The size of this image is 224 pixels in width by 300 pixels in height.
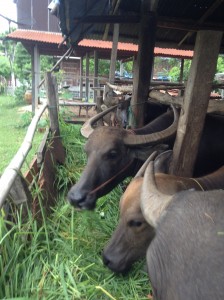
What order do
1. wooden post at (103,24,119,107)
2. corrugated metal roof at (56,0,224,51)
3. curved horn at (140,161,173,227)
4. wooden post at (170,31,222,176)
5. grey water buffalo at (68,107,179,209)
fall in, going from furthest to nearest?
wooden post at (103,24,119,107)
corrugated metal roof at (56,0,224,51)
grey water buffalo at (68,107,179,209)
wooden post at (170,31,222,176)
curved horn at (140,161,173,227)

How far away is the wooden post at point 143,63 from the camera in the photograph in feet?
14.2

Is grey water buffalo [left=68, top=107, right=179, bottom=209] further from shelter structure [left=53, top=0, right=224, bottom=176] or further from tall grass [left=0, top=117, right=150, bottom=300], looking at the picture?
shelter structure [left=53, top=0, right=224, bottom=176]

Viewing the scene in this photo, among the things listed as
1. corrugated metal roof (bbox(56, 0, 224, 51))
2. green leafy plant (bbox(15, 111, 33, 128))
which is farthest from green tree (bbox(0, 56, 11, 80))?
corrugated metal roof (bbox(56, 0, 224, 51))

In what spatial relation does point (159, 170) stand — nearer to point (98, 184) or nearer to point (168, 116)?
point (98, 184)

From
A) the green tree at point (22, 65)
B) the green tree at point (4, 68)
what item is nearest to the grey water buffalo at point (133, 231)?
the green tree at point (22, 65)

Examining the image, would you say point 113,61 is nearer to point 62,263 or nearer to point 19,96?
point 62,263

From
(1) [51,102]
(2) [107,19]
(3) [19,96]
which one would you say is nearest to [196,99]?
(2) [107,19]

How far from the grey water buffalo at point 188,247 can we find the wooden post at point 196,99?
113 cm

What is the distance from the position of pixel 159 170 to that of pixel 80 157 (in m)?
2.59

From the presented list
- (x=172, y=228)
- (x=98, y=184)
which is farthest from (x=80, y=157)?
(x=172, y=228)

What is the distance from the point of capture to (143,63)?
179 inches

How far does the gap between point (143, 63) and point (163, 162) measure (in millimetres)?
2020

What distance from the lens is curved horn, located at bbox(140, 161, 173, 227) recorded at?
5.86 ft

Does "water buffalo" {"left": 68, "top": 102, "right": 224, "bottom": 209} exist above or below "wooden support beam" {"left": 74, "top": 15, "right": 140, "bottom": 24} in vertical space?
below
